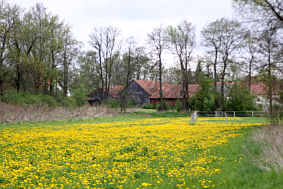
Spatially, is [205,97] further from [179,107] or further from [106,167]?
[106,167]

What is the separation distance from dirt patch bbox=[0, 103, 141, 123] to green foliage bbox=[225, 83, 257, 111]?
70.2ft

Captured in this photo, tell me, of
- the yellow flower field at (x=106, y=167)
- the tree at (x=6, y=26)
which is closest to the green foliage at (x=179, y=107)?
the tree at (x=6, y=26)

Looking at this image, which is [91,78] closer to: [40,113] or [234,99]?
[234,99]

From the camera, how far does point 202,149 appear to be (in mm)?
11961

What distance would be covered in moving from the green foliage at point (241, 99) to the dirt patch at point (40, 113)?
21.4 meters

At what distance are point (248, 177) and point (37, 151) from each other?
8.27 m

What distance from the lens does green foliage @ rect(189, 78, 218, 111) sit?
4669cm

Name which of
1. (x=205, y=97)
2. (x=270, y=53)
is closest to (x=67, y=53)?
(x=205, y=97)

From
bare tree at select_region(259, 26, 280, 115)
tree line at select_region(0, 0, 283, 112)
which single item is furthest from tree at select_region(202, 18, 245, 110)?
bare tree at select_region(259, 26, 280, 115)

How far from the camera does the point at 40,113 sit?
29.8 m

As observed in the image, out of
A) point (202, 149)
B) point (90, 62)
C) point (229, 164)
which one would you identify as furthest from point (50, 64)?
point (229, 164)

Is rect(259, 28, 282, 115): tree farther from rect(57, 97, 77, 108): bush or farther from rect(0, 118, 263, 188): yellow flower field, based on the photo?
rect(57, 97, 77, 108): bush

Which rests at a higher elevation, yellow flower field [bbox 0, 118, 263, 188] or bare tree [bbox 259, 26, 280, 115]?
bare tree [bbox 259, 26, 280, 115]

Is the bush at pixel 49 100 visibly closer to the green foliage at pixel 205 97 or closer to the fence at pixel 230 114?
the green foliage at pixel 205 97
